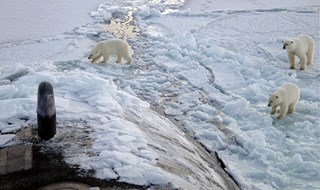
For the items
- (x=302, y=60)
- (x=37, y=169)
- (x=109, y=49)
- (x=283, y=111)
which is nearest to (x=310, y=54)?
(x=302, y=60)

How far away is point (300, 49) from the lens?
7859 millimetres

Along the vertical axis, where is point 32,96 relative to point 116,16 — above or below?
above

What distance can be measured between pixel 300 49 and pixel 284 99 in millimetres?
2239

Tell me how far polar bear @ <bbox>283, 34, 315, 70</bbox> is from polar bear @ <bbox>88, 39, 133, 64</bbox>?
3123 millimetres

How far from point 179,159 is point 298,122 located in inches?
107

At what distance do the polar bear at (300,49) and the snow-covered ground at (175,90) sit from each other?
247mm

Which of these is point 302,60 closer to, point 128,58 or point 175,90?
point 175,90

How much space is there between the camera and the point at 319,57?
8922mm

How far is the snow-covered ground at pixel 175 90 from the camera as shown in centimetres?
414

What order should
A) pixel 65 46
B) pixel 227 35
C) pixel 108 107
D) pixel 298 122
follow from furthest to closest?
1. pixel 227 35
2. pixel 65 46
3. pixel 298 122
4. pixel 108 107

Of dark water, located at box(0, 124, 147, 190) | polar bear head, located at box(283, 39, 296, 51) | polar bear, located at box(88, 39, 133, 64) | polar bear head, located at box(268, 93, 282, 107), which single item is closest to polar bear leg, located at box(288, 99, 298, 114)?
polar bear head, located at box(268, 93, 282, 107)

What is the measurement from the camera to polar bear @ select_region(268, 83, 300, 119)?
236 inches

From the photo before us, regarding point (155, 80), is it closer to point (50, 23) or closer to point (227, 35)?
point (227, 35)

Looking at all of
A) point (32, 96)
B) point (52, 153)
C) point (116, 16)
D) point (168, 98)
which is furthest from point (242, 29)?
point (52, 153)
